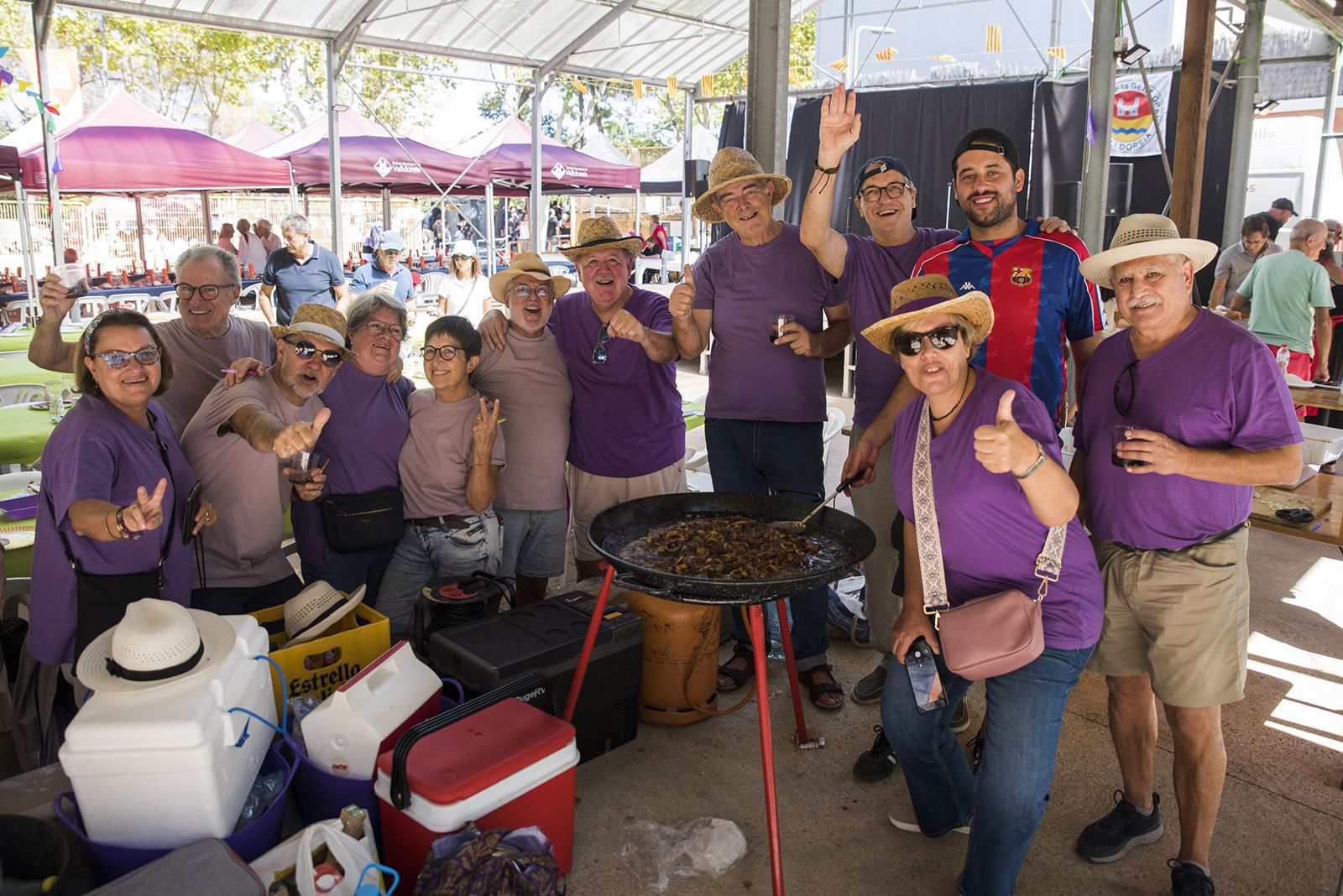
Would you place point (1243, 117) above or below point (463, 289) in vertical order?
above

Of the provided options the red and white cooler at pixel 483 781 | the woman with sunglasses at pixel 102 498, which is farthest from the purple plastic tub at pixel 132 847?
the woman with sunglasses at pixel 102 498

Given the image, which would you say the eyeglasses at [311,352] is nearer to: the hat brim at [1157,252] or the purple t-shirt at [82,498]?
the purple t-shirt at [82,498]

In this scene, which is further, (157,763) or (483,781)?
(483,781)

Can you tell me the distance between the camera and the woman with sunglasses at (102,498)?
2.53 metres

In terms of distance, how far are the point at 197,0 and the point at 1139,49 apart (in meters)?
7.90

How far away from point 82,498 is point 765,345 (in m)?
2.30

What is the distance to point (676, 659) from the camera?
134 inches

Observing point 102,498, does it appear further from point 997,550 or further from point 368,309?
point 997,550

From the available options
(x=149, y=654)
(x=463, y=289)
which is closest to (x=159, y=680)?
(x=149, y=654)

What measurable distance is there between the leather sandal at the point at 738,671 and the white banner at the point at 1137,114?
8.82m

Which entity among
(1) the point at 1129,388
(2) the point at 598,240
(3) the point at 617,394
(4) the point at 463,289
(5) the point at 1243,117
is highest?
(5) the point at 1243,117

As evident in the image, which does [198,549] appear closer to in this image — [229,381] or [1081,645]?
[229,381]

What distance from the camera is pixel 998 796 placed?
2342 mm

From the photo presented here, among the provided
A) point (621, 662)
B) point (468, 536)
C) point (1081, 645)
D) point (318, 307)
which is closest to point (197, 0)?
point (318, 307)
